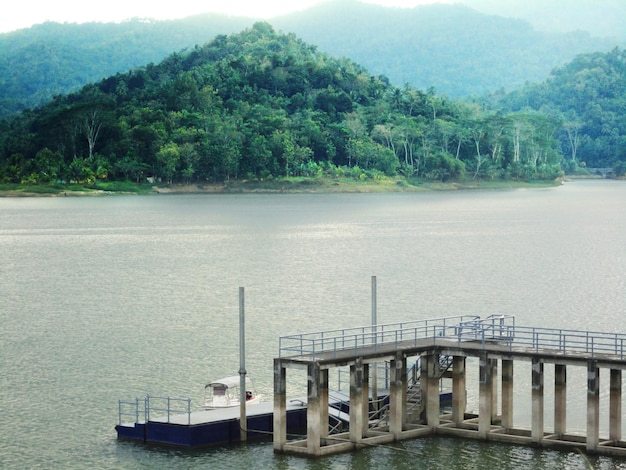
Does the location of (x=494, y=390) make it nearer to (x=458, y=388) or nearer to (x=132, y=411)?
(x=458, y=388)

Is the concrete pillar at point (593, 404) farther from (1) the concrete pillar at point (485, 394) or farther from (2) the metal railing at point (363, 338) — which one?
(2) the metal railing at point (363, 338)

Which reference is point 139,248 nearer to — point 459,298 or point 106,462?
point 459,298

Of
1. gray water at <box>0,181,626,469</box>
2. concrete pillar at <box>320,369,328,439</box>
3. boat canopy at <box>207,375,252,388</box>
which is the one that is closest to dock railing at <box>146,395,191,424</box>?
boat canopy at <box>207,375,252,388</box>

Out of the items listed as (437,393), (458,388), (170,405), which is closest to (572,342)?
(458,388)

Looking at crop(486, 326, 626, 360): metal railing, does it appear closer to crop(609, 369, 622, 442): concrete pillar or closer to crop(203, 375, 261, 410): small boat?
crop(609, 369, 622, 442): concrete pillar

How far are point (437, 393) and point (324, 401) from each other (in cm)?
502

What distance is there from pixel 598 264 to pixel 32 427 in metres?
74.4

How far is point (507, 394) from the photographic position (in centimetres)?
3900

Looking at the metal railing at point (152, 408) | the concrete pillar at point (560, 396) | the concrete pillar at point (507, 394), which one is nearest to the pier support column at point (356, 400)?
the concrete pillar at point (507, 394)

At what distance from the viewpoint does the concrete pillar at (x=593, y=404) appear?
117ft

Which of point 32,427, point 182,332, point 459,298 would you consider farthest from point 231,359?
point 459,298

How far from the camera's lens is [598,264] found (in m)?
106

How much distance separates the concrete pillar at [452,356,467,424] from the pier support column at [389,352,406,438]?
2061 mm

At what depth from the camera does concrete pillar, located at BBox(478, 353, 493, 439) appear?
37906 mm
